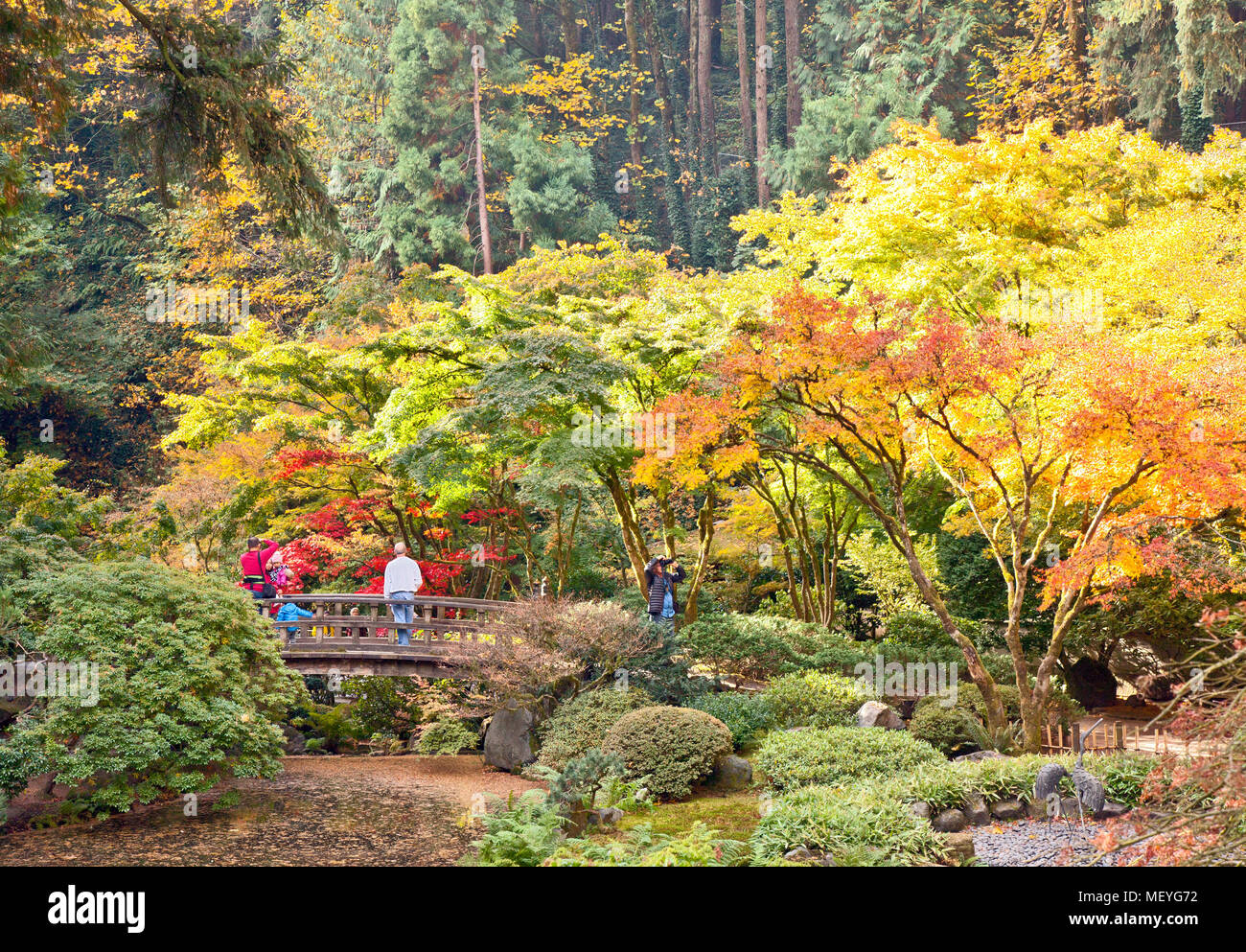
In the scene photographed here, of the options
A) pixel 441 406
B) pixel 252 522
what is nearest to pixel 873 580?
pixel 441 406

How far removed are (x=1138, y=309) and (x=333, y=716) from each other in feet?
41.7

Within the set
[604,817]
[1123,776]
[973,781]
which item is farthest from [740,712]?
[1123,776]

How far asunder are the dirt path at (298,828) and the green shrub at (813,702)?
133 inches

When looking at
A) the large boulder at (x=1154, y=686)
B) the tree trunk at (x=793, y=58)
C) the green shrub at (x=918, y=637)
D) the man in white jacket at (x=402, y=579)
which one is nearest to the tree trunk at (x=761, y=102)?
the tree trunk at (x=793, y=58)

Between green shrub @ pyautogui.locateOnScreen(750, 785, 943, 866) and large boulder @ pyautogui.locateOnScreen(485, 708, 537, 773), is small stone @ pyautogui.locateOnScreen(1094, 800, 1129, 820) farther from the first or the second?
large boulder @ pyautogui.locateOnScreen(485, 708, 537, 773)

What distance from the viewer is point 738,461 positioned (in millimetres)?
13062

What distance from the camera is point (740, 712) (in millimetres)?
13023

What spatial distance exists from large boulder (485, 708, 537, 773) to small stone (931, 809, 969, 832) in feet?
19.4

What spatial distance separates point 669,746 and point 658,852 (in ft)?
12.7

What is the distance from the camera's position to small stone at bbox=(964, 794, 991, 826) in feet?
30.1
